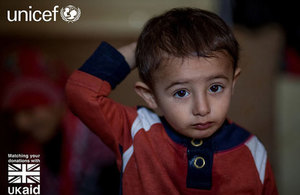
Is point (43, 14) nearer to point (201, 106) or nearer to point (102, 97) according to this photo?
point (102, 97)

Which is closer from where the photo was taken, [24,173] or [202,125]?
[202,125]

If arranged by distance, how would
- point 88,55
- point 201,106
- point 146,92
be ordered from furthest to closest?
1. point 88,55
2. point 146,92
3. point 201,106

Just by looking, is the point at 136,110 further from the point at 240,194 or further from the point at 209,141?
the point at 240,194

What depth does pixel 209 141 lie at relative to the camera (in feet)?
2.04

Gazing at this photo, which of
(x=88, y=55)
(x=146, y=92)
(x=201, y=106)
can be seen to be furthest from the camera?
(x=88, y=55)

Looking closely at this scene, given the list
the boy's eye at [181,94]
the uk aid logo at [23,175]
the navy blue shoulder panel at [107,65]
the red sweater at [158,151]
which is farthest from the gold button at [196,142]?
the uk aid logo at [23,175]

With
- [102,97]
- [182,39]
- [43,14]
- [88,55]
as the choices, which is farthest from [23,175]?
[88,55]

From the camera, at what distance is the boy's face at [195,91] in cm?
55

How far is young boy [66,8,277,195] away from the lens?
0.56m

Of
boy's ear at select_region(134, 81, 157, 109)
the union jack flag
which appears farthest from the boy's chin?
the union jack flag

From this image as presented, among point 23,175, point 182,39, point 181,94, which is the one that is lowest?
point 23,175

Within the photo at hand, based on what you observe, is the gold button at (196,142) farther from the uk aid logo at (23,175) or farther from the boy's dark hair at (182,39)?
the uk aid logo at (23,175)

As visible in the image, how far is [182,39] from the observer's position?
557mm

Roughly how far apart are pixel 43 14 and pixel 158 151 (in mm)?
438
